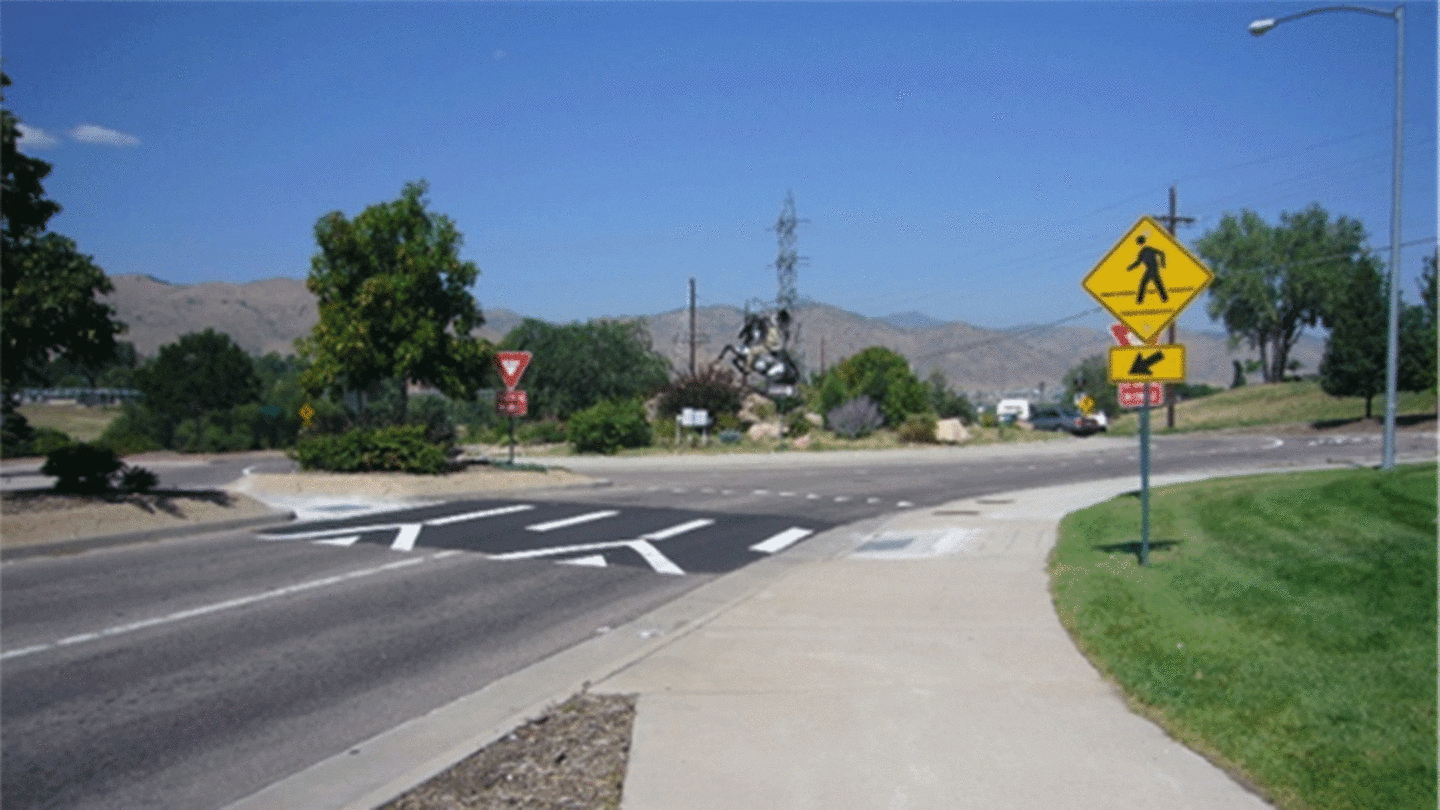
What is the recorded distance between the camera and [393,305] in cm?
2312

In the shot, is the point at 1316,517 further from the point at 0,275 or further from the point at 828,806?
the point at 0,275

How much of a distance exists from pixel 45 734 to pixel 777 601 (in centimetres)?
581

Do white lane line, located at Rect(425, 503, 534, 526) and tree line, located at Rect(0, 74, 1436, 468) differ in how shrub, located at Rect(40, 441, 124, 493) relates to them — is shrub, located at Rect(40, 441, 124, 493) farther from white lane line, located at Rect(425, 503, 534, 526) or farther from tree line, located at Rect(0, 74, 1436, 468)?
white lane line, located at Rect(425, 503, 534, 526)

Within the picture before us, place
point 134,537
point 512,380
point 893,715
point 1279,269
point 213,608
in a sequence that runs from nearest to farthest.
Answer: point 893,715 → point 213,608 → point 134,537 → point 512,380 → point 1279,269

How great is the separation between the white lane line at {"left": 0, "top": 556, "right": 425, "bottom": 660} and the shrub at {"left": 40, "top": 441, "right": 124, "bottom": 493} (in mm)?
5849

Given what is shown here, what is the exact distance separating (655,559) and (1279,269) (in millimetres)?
87630

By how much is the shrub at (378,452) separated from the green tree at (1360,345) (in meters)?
46.2

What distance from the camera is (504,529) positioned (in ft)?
51.4

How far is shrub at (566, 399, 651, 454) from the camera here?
39.6 meters

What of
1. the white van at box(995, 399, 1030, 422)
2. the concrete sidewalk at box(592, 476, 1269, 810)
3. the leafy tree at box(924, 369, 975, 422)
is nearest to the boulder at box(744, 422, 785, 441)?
the leafy tree at box(924, 369, 975, 422)

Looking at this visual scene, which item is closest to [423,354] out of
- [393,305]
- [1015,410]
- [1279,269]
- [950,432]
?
[393,305]

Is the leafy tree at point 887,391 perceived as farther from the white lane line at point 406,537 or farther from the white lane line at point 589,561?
the white lane line at point 589,561

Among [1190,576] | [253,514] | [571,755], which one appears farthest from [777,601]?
[253,514]

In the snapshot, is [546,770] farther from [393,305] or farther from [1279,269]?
[1279,269]
